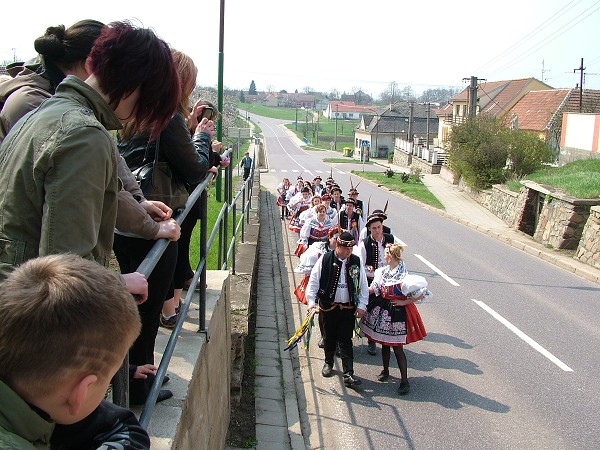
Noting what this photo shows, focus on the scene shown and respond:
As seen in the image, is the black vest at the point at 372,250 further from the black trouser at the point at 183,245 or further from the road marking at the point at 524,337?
the black trouser at the point at 183,245

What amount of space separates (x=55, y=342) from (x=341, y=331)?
6.44 metres

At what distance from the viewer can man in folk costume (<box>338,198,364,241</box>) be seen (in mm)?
11508

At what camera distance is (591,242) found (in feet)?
53.8

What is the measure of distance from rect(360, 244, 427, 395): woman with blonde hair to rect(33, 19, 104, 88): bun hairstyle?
17.6ft

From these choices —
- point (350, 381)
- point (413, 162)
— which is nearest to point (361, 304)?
point (350, 381)

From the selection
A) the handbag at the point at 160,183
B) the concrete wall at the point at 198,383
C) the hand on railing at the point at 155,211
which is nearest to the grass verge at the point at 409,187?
the concrete wall at the point at 198,383

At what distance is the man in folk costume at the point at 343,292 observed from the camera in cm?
736

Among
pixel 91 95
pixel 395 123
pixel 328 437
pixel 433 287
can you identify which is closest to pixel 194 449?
pixel 91 95

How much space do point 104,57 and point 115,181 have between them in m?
0.51

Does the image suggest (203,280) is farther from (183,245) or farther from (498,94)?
(498,94)

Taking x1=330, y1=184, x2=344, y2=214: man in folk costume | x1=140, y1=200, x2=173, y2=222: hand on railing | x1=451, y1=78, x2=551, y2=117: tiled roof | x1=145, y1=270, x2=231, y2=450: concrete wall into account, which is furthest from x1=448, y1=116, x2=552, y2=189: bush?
x1=140, y1=200, x2=173, y2=222: hand on railing

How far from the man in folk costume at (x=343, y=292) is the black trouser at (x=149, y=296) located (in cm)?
429

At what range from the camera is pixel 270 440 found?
18.3 feet

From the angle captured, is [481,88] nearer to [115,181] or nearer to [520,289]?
[520,289]
